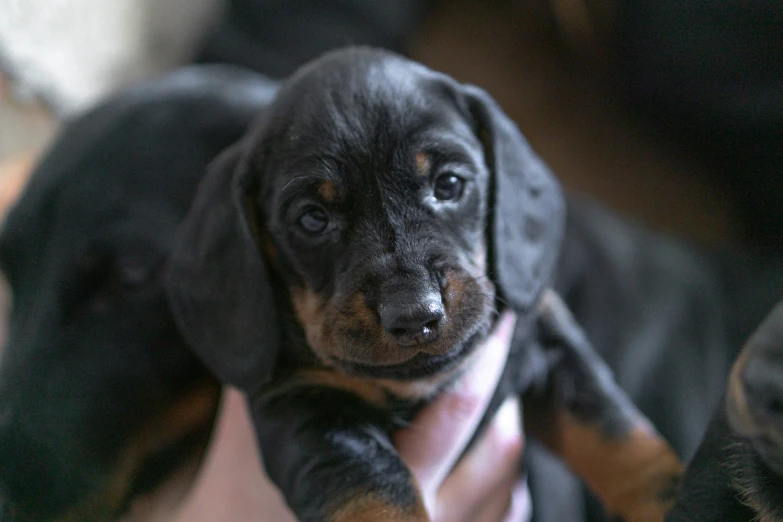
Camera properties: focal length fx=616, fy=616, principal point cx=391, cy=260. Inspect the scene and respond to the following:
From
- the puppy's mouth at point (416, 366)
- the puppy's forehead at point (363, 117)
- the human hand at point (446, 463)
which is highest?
the puppy's forehead at point (363, 117)

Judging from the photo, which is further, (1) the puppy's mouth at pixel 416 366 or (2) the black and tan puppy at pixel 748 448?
(1) the puppy's mouth at pixel 416 366

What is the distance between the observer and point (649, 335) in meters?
1.94

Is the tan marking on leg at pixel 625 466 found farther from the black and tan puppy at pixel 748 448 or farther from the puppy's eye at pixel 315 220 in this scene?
the puppy's eye at pixel 315 220

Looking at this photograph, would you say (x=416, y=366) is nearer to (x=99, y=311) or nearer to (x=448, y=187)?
(x=448, y=187)

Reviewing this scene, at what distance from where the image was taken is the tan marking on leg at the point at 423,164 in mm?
1250

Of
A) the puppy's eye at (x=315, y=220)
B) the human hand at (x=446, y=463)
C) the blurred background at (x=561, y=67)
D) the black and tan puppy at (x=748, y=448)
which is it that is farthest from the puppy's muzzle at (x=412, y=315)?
the blurred background at (x=561, y=67)

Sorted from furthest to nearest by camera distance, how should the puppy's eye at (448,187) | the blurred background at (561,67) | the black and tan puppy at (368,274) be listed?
the blurred background at (561,67) < the puppy's eye at (448,187) < the black and tan puppy at (368,274)

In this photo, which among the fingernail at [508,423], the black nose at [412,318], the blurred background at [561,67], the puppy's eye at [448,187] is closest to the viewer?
the black nose at [412,318]

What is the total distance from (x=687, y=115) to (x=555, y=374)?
1064mm

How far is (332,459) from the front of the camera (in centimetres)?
123

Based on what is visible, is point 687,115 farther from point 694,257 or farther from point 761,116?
point 694,257

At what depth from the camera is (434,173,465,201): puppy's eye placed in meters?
1.31

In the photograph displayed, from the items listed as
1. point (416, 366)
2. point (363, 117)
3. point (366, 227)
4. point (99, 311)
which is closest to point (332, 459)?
point (416, 366)

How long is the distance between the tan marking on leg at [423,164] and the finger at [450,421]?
0.45 m
